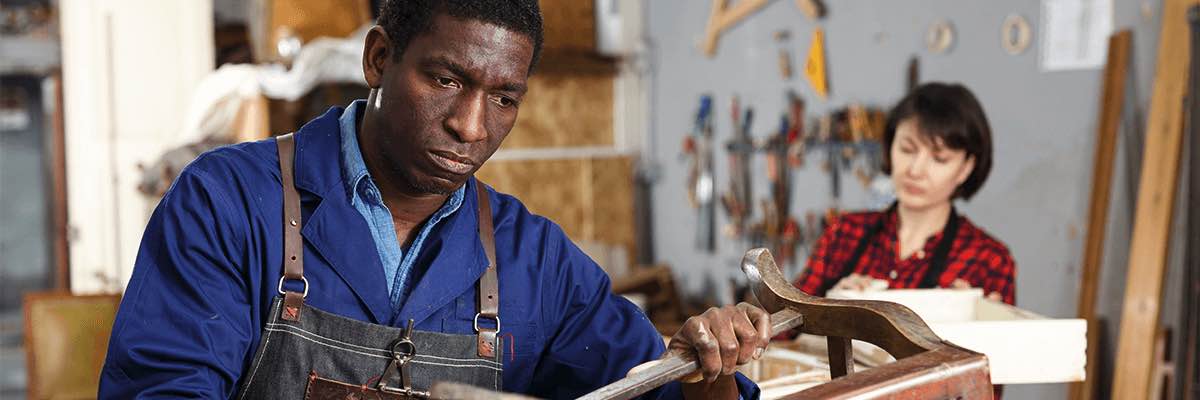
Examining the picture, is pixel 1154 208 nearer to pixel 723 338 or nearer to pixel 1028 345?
pixel 1028 345

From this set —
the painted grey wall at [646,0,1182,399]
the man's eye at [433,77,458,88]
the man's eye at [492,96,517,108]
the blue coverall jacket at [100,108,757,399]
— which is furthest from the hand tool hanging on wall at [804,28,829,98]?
the man's eye at [433,77,458,88]

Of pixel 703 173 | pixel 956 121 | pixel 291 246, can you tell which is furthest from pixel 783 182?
pixel 291 246

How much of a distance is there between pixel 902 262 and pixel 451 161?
189cm

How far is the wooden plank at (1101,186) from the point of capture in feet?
12.4

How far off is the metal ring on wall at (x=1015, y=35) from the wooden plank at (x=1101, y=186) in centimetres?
46

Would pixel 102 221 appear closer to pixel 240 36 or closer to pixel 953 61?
pixel 240 36

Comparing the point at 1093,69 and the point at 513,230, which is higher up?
the point at 1093,69

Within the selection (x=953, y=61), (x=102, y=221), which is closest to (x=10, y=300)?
(x=102, y=221)

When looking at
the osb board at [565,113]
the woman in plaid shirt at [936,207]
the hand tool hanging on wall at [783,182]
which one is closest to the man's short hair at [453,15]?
the woman in plaid shirt at [936,207]

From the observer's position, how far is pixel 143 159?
7383mm

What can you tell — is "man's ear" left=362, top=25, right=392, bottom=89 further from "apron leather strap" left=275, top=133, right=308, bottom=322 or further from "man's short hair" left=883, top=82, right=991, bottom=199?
→ "man's short hair" left=883, top=82, right=991, bottom=199

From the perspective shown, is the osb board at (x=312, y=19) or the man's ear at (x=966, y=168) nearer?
the man's ear at (x=966, y=168)

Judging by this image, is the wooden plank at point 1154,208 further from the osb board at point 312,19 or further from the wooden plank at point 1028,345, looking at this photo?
the osb board at point 312,19

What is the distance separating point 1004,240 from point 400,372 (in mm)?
3205
